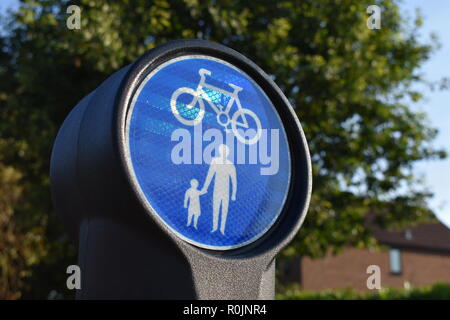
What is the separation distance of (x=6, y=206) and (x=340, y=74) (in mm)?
10383

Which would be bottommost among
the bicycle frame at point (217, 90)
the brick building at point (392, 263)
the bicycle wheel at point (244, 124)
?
the brick building at point (392, 263)

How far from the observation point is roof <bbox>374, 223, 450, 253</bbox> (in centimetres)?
3753

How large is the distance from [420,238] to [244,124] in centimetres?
4033

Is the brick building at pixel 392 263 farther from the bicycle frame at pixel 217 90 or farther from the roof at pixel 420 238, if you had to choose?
the bicycle frame at pixel 217 90

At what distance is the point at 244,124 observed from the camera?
7.22ft

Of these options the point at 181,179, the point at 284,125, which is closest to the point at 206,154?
the point at 181,179

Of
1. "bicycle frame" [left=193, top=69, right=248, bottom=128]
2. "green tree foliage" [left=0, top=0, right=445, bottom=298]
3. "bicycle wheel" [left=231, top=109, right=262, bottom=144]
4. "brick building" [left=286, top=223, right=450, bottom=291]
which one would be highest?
"green tree foliage" [left=0, top=0, right=445, bottom=298]

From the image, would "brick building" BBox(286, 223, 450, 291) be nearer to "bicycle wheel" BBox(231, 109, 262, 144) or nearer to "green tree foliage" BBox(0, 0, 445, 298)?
"green tree foliage" BBox(0, 0, 445, 298)

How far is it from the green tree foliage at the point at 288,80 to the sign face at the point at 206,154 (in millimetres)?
6931

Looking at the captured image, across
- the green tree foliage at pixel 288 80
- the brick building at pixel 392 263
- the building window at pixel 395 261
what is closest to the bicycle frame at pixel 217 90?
the green tree foliage at pixel 288 80

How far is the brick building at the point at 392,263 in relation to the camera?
33047 mm

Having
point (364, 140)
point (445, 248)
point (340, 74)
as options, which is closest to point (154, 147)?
point (340, 74)

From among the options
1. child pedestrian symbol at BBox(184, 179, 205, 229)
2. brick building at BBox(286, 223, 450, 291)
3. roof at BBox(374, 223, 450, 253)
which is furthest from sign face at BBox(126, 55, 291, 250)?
roof at BBox(374, 223, 450, 253)
